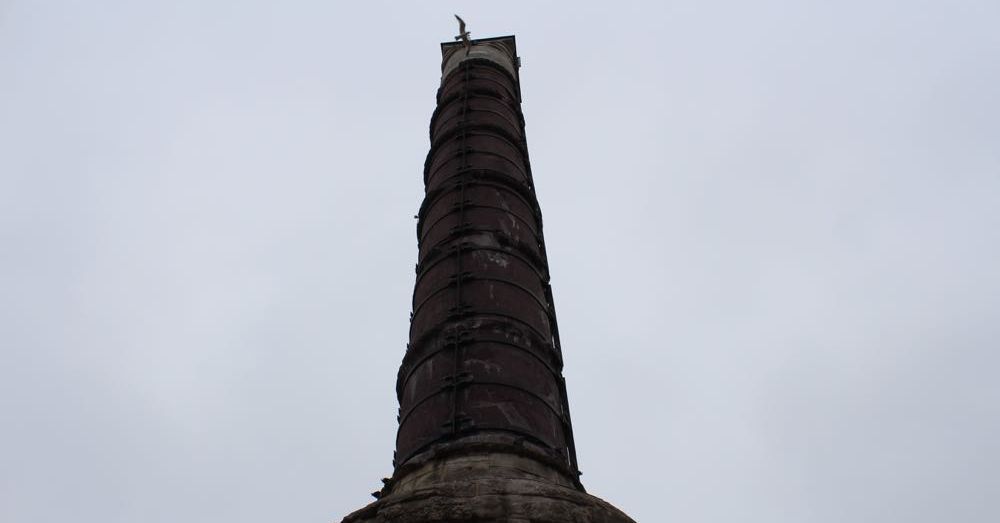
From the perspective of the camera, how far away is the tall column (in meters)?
4.73

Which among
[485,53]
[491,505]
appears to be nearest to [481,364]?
[491,505]

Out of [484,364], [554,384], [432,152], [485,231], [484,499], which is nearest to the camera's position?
[484,499]

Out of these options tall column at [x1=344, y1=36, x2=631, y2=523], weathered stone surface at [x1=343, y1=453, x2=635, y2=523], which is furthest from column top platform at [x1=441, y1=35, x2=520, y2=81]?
weathered stone surface at [x1=343, y1=453, x2=635, y2=523]

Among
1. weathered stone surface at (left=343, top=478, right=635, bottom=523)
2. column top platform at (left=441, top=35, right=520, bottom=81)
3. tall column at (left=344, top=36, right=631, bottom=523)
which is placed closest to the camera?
weathered stone surface at (left=343, top=478, right=635, bottom=523)

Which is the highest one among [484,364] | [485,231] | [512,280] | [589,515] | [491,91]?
[491,91]

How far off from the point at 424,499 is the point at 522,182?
5.08 m

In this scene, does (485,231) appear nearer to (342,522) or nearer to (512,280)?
(512,280)

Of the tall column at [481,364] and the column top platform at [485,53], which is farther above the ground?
the column top platform at [485,53]

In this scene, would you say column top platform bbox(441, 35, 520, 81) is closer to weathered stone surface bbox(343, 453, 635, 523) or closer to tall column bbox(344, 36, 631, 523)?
tall column bbox(344, 36, 631, 523)

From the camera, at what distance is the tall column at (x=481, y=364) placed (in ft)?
15.5

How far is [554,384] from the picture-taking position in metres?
6.99

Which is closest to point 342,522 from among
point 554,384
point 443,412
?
point 443,412

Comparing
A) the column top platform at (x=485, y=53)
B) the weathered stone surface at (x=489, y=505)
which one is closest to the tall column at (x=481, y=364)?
the weathered stone surface at (x=489, y=505)

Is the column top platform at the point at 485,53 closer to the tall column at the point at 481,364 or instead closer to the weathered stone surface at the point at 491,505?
the tall column at the point at 481,364
